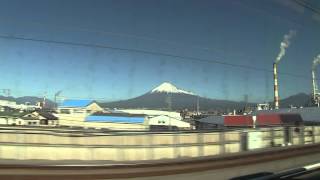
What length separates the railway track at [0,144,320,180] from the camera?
11516 millimetres

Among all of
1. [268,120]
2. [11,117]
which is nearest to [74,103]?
[11,117]

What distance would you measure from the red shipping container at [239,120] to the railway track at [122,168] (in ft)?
13.4

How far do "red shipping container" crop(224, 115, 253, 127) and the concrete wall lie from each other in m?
3.78

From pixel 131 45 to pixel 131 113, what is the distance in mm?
1889

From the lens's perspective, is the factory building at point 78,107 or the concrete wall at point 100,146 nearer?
the concrete wall at point 100,146

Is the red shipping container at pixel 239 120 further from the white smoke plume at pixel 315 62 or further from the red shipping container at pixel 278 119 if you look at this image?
the white smoke plume at pixel 315 62

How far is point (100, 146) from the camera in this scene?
47.3 ft

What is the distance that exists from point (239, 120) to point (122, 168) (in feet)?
29.8

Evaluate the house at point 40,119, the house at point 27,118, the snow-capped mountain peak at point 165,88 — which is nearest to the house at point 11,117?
the house at point 27,118

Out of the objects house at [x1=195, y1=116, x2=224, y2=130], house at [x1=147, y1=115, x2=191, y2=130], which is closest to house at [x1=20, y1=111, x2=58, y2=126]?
house at [x1=147, y1=115, x2=191, y2=130]

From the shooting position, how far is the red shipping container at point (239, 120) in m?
20.3

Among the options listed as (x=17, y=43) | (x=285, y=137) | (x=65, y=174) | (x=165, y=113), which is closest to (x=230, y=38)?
(x=285, y=137)

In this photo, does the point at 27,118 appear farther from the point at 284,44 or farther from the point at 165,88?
the point at 284,44

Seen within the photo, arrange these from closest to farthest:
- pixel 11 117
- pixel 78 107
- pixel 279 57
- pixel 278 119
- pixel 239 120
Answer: pixel 11 117 < pixel 78 107 < pixel 239 120 < pixel 279 57 < pixel 278 119
